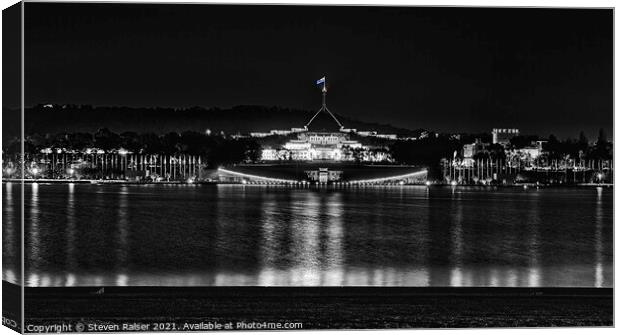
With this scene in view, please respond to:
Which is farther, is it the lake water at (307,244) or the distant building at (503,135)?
the lake water at (307,244)

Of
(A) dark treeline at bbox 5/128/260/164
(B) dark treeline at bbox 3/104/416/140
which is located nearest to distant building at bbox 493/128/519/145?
(B) dark treeline at bbox 3/104/416/140

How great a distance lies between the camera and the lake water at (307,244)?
8156 millimetres

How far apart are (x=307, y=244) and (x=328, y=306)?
271 inches

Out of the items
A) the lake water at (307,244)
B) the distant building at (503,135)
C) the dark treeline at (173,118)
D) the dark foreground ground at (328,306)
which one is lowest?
the lake water at (307,244)

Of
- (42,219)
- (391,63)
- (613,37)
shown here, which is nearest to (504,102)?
(391,63)

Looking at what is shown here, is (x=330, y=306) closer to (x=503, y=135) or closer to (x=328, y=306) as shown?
(x=328, y=306)

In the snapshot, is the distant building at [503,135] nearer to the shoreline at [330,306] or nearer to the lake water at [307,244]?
the lake water at [307,244]

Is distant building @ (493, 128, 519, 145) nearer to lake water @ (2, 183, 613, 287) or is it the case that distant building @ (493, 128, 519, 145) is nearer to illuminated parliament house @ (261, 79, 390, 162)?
lake water @ (2, 183, 613, 287)

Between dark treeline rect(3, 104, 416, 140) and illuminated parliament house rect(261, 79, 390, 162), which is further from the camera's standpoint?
illuminated parliament house rect(261, 79, 390, 162)

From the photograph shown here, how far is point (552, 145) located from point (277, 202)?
570 inches

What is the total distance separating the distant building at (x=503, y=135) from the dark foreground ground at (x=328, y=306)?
2.51m

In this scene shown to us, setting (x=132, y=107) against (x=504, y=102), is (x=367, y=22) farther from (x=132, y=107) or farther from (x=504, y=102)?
(x=132, y=107)

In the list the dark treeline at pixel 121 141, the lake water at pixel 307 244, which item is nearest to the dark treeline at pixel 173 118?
the dark treeline at pixel 121 141

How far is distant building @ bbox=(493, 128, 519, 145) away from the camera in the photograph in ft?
26.0
